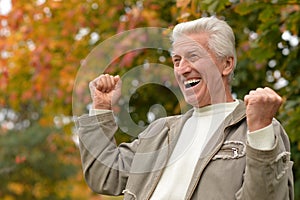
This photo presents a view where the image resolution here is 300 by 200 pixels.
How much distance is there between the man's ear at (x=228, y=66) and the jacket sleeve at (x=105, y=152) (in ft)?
1.44

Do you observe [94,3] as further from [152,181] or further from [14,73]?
[152,181]

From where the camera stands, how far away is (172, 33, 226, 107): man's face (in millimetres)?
2691

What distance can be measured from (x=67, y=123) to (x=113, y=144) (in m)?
4.78

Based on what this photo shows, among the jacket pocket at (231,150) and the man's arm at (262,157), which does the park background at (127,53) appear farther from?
the man's arm at (262,157)

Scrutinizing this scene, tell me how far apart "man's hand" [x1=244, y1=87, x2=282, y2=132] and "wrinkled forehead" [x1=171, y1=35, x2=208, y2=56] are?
433 millimetres

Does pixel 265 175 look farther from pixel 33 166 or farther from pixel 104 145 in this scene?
pixel 33 166

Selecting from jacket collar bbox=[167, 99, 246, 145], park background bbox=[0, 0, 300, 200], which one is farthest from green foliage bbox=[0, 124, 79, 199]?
jacket collar bbox=[167, 99, 246, 145]

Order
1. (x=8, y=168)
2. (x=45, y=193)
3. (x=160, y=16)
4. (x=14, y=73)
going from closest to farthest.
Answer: (x=160, y=16) → (x=14, y=73) → (x=8, y=168) → (x=45, y=193)

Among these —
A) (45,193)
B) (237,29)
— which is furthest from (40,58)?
(45,193)

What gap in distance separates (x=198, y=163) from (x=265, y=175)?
1.04 ft

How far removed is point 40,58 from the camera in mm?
7496

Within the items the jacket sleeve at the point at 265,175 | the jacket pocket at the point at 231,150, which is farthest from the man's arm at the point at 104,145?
the jacket sleeve at the point at 265,175

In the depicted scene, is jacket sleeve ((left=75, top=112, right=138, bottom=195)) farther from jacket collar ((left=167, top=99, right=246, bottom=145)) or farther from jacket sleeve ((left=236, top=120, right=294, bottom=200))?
jacket sleeve ((left=236, top=120, right=294, bottom=200))

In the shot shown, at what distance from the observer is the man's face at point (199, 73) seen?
2.69 meters
